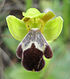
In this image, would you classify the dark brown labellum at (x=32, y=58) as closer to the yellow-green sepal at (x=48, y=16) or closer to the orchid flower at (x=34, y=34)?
the orchid flower at (x=34, y=34)

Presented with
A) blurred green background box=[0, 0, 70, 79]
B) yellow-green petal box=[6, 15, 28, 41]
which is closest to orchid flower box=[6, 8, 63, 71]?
yellow-green petal box=[6, 15, 28, 41]

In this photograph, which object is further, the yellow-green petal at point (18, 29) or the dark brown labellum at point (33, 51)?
the yellow-green petal at point (18, 29)

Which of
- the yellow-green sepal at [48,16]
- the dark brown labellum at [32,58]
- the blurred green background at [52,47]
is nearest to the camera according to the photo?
the dark brown labellum at [32,58]

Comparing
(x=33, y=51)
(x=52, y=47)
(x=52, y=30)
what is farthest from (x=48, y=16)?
(x=52, y=47)

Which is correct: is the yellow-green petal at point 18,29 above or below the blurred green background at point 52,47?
above

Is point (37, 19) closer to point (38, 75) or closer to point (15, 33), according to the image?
point (15, 33)

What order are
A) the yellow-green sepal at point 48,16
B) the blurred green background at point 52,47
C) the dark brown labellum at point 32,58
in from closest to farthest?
the dark brown labellum at point 32,58 → the yellow-green sepal at point 48,16 → the blurred green background at point 52,47

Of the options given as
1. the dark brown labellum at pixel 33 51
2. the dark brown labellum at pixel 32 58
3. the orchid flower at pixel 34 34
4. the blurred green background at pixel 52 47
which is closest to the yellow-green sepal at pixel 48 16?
the orchid flower at pixel 34 34

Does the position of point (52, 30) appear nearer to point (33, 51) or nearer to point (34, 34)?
point (34, 34)

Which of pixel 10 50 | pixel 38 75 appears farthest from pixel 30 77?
pixel 10 50
